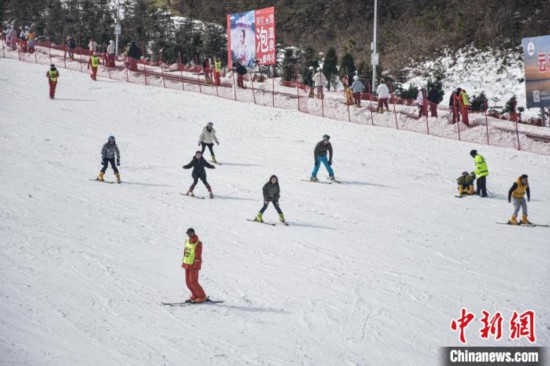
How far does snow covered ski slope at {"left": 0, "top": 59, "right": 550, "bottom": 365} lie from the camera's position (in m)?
12.1

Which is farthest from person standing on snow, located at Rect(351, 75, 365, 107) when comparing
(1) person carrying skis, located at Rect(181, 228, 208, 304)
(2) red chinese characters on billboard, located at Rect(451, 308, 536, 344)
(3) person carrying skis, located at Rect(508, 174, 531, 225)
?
(1) person carrying skis, located at Rect(181, 228, 208, 304)

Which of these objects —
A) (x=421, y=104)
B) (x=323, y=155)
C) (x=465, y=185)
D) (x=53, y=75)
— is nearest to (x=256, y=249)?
(x=323, y=155)

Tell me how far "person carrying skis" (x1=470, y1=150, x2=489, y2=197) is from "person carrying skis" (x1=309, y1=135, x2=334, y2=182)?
395 cm

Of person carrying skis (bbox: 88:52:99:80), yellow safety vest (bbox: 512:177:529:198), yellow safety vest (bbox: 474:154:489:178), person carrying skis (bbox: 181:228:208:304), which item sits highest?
person carrying skis (bbox: 88:52:99:80)

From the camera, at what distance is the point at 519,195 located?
61.5 ft

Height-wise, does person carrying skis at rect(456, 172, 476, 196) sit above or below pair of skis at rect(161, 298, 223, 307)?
above

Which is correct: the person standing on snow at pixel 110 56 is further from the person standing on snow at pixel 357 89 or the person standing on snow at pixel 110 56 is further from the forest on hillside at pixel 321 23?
the person standing on snow at pixel 357 89

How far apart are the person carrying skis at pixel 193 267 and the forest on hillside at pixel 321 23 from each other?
29860mm

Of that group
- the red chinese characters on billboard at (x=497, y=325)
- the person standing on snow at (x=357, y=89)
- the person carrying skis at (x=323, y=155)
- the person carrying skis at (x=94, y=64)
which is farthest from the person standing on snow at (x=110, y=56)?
the red chinese characters on billboard at (x=497, y=325)

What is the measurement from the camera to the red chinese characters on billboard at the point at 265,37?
34.5m

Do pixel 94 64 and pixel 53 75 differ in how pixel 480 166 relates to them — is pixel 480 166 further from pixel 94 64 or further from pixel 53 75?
pixel 94 64

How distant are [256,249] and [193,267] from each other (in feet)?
11.2

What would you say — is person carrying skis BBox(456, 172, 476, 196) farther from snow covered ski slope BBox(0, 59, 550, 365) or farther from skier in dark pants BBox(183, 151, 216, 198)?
skier in dark pants BBox(183, 151, 216, 198)

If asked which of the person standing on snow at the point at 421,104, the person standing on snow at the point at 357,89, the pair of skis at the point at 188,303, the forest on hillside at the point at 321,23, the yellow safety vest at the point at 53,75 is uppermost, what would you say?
the forest on hillside at the point at 321,23
